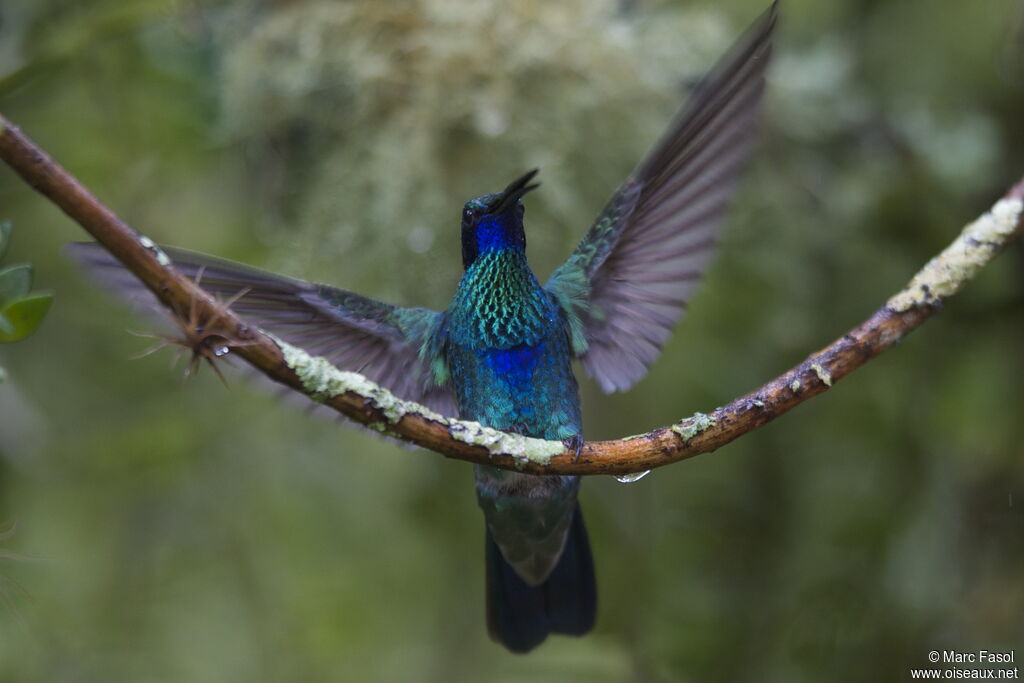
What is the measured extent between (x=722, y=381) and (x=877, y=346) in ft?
3.20

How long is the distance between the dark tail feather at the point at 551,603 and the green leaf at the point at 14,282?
937mm

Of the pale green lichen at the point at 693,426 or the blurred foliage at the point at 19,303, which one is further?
the pale green lichen at the point at 693,426

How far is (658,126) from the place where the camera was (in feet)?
5.52

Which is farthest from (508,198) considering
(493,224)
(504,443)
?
(504,443)

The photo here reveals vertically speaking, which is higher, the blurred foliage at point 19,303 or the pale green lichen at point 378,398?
the blurred foliage at point 19,303

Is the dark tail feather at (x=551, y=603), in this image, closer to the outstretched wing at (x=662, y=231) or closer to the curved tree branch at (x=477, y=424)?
the outstretched wing at (x=662, y=231)

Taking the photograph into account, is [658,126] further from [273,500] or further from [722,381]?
[273,500]

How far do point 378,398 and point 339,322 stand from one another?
0.52 metres

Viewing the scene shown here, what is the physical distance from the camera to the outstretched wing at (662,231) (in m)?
1.07

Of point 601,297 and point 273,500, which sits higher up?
point 601,297

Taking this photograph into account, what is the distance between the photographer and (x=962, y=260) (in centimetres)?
98

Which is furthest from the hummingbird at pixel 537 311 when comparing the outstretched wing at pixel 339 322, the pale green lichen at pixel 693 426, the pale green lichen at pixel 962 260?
the pale green lichen at pixel 693 426

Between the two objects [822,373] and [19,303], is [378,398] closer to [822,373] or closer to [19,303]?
[19,303]

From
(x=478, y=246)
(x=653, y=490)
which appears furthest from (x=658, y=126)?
(x=653, y=490)
